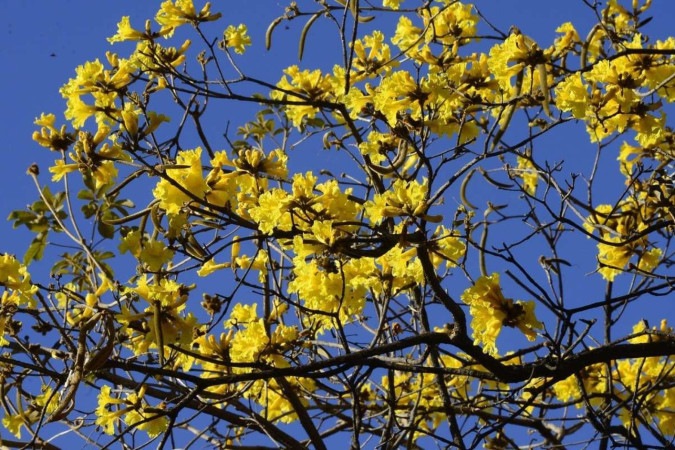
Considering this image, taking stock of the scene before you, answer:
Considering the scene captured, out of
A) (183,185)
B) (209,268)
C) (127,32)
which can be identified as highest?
(127,32)

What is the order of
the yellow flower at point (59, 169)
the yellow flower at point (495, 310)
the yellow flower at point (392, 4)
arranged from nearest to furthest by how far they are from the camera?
the yellow flower at point (495, 310)
the yellow flower at point (59, 169)
the yellow flower at point (392, 4)

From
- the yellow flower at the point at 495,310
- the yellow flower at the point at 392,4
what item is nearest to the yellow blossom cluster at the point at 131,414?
the yellow flower at the point at 495,310

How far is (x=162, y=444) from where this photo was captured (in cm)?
294

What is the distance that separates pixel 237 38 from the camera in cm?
442

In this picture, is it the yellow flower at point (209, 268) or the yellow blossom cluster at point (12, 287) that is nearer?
the yellow blossom cluster at point (12, 287)

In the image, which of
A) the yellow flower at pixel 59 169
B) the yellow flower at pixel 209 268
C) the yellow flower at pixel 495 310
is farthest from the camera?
the yellow flower at pixel 209 268

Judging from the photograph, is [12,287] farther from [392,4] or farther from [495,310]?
[392,4]

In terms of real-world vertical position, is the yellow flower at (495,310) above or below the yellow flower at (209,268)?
below

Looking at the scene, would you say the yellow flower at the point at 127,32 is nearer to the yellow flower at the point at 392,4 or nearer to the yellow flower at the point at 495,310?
the yellow flower at the point at 392,4

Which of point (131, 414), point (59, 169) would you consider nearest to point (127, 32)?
point (59, 169)

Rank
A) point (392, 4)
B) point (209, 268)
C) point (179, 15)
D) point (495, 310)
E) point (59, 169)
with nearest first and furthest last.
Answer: point (495, 310) < point (59, 169) < point (209, 268) < point (179, 15) < point (392, 4)

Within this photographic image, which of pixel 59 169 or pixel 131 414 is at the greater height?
pixel 59 169

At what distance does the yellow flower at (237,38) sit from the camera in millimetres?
4383

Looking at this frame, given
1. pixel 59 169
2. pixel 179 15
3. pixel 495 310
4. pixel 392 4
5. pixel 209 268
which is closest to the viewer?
pixel 495 310
